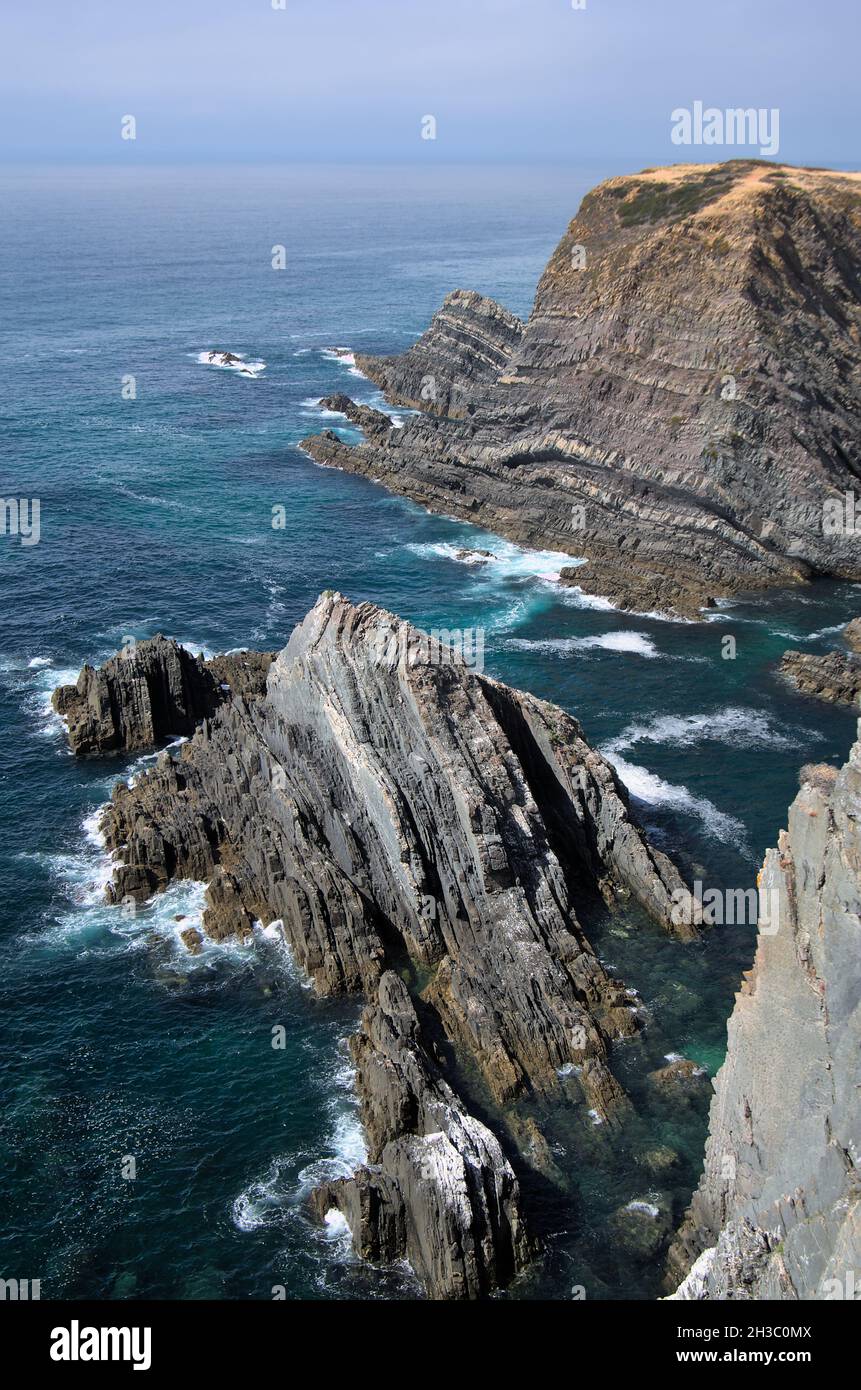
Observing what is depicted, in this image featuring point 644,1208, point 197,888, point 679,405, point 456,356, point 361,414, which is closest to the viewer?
point 644,1208

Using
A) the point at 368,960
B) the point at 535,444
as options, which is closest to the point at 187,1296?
the point at 368,960

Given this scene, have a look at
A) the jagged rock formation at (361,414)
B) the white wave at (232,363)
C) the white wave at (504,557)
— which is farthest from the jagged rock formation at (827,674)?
the white wave at (232,363)

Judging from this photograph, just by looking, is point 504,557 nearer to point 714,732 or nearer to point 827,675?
point 827,675

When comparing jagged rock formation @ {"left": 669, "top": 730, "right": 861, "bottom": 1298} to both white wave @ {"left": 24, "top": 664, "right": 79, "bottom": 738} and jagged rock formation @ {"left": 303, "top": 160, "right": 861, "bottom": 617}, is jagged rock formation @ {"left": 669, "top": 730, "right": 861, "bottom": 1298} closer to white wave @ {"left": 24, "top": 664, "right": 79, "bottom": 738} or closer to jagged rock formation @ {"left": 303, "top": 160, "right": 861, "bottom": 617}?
white wave @ {"left": 24, "top": 664, "right": 79, "bottom": 738}

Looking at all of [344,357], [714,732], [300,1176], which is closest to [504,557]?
[714,732]

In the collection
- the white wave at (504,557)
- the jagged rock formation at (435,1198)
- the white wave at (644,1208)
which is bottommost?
the white wave at (644,1208)

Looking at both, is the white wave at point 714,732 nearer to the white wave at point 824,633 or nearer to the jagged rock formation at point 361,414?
the white wave at point 824,633

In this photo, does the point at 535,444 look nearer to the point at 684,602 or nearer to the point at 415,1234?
the point at 684,602
